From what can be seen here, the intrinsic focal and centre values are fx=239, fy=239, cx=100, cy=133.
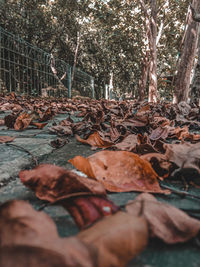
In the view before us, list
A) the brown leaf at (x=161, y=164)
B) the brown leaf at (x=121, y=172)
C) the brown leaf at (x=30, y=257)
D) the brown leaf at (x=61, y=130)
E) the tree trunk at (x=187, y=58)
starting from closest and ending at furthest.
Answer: the brown leaf at (x=30, y=257), the brown leaf at (x=121, y=172), the brown leaf at (x=161, y=164), the brown leaf at (x=61, y=130), the tree trunk at (x=187, y=58)

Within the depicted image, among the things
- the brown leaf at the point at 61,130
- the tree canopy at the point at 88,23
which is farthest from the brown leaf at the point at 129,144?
the tree canopy at the point at 88,23

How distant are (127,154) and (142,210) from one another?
0.26 metres

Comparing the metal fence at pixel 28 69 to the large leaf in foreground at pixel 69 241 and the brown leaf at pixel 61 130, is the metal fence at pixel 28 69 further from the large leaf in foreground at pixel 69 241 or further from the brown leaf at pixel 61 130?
the large leaf in foreground at pixel 69 241

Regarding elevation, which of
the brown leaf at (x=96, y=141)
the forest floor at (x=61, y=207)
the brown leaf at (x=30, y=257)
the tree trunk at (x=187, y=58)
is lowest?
the forest floor at (x=61, y=207)

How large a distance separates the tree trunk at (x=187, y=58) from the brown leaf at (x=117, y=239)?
456 centimetres

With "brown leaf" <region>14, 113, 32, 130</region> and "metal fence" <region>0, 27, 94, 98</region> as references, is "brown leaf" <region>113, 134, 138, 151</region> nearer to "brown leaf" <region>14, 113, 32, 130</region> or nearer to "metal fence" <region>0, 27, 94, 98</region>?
"brown leaf" <region>14, 113, 32, 130</region>

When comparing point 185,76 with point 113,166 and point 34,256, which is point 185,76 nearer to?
point 113,166

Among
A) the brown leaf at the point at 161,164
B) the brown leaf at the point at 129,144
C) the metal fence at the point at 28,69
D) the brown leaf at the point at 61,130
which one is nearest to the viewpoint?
the brown leaf at the point at 161,164

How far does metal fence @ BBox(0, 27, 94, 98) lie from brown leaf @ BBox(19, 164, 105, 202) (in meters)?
7.13

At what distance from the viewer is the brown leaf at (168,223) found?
427 mm

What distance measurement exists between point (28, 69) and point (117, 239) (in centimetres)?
1029

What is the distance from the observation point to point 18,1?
45.6 feet

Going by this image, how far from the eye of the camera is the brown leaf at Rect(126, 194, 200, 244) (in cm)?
43

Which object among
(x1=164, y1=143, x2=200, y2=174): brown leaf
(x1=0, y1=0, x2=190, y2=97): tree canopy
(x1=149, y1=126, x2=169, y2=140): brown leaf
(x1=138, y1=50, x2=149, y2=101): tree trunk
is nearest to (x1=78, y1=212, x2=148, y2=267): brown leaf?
(x1=164, y1=143, x2=200, y2=174): brown leaf
